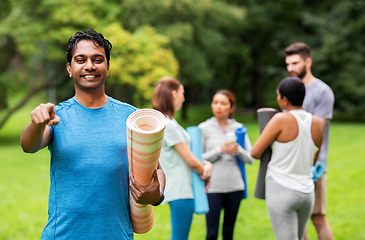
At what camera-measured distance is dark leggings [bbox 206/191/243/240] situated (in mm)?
3543

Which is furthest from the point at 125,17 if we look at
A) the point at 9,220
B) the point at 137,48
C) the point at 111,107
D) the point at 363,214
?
the point at 111,107

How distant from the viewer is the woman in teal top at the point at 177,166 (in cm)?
311

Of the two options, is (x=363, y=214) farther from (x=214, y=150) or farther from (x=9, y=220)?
(x=9, y=220)

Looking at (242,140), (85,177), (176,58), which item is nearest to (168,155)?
(242,140)

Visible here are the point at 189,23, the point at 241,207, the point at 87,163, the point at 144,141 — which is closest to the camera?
the point at 144,141

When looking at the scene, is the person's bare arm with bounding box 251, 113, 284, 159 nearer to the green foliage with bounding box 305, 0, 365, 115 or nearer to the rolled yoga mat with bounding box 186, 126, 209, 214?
the rolled yoga mat with bounding box 186, 126, 209, 214

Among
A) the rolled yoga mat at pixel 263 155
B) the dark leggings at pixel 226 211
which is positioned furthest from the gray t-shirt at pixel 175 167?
the rolled yoga mat at pixel 263 155

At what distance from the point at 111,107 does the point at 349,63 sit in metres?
23.0

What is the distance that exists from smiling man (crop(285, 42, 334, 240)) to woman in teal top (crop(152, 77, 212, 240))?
131 centimetres

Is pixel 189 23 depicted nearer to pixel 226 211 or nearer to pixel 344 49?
pixel 344 49

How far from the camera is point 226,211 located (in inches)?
145

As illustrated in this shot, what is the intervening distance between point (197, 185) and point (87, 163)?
5.56 ft

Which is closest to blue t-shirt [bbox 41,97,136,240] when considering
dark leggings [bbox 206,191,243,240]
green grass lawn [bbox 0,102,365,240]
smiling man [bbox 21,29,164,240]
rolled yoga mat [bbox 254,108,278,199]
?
smiling man [bbox 21,29,164,240]

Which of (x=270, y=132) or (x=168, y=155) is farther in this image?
(x=168, y=155)
